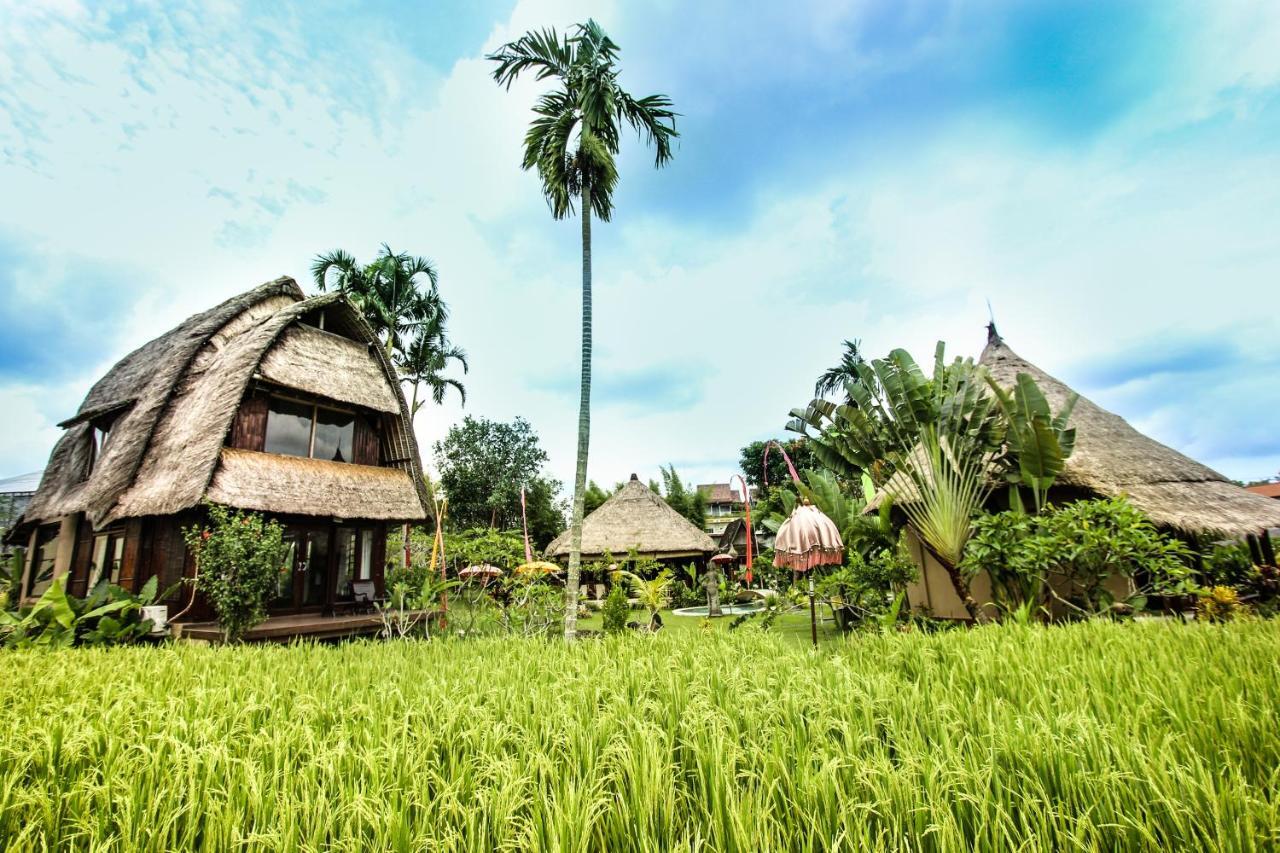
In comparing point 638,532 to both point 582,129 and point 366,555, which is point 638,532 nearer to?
point 366,555

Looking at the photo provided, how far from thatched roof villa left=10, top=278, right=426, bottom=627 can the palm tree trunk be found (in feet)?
17.9

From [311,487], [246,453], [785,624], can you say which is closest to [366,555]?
[311,487]

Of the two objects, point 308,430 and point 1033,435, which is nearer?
point 1033,435

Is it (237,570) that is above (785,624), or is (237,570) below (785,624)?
above

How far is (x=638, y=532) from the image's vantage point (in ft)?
73.9

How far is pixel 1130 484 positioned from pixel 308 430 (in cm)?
1611

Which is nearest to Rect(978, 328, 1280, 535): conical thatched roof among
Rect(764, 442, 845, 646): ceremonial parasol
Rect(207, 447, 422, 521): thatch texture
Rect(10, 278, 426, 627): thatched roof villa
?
Rect(764, 442, 845, 646): ceremonial parasol

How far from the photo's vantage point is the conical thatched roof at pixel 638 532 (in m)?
22.1

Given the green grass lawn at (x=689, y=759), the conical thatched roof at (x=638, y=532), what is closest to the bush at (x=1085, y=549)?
the green grass lawn at (x=689, y=759)

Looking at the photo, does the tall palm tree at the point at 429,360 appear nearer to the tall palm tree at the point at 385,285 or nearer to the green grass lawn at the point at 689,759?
the tall palm tree at the point at 385,285

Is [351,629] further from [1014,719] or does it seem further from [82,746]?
[1014,719]

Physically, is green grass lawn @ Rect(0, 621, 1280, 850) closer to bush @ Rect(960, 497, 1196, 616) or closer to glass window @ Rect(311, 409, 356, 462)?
bush @ Rect(960, 497, 1196, 616)

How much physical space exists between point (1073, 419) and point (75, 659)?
1583cm

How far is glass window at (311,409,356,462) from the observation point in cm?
1246
